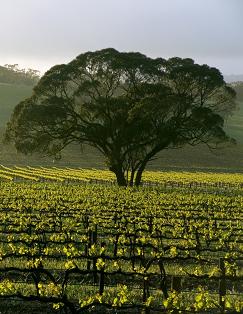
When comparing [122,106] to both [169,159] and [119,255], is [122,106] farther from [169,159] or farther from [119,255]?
[169,159]

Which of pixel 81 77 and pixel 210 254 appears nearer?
pixel 210 254

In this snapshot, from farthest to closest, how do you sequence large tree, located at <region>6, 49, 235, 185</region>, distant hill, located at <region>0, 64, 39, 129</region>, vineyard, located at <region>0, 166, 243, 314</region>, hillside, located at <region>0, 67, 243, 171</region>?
distant hill, located at <region>0, 64, 39, 129</region>
hillside, located at <region>0, 67, 243, 171</region>
large tree, located at <region>6, 49, 235, 185</region>
vineyard, located at <region>0, 166, 243, 314</region>

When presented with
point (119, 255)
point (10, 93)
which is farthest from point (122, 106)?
point (10, 93)

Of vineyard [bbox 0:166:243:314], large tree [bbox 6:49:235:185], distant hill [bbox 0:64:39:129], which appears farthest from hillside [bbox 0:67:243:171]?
vineyard [bbox 0:166:243:314]

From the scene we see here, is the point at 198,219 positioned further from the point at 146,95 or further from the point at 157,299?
the point at 146,95

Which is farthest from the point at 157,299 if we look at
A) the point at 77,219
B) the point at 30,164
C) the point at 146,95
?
the point at 30,164

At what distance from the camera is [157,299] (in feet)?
37.9

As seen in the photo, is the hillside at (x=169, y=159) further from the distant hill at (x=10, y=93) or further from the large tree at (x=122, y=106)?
the large tree at (x=122, y=106)

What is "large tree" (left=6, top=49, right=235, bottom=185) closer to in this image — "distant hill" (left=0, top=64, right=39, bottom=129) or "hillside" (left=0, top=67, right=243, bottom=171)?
"hillside" (left=0, top=67, right=243, bottom=171)

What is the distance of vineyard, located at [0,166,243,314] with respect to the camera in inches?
400

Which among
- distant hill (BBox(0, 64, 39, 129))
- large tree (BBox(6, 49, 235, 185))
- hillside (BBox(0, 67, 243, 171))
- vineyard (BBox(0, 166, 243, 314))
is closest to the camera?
vineyard (BBox(0, 166, 243, 314))

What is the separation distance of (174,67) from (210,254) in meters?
26.4

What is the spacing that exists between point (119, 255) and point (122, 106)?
26655mm

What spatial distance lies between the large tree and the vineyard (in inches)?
400
